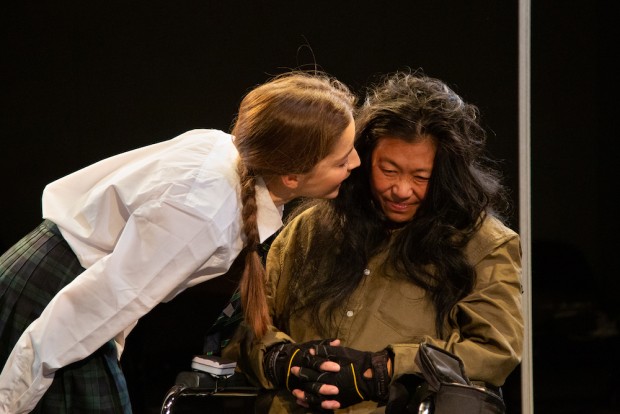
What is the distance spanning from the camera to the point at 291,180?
226 centimetres

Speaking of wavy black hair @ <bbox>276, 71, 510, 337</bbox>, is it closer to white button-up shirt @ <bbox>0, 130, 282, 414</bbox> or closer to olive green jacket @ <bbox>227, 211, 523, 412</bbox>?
olive green jacket @ <bbox>227, 211, 523, 412</bbox>

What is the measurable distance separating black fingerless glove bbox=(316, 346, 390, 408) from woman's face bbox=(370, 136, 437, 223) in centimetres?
41

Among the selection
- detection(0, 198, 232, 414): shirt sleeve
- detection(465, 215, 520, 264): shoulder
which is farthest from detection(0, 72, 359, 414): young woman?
detection(465, 215, 520, 264): shoulder

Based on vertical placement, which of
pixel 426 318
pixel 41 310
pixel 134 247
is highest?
pixel 134 247

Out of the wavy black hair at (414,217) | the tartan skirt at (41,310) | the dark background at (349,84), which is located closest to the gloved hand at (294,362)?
the wavy black hair at (414,217)

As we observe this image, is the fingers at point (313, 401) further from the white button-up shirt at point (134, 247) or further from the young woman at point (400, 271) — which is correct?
the white button-up shirt at point (134, 247)

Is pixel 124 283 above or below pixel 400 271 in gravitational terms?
above

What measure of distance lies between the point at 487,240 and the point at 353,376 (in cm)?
50

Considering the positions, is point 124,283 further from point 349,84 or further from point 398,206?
point 349,84

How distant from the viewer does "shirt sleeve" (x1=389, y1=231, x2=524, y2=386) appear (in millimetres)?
2244

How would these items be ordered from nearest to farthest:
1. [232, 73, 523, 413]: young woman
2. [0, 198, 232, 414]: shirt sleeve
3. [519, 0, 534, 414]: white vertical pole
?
[0, 198, 232, 414]: shirt sleeve < [232, 73, 523, 413]: young woman < [519, 0, 534, 414]: white vertical pole

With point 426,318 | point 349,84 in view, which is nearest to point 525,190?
point 349,84
